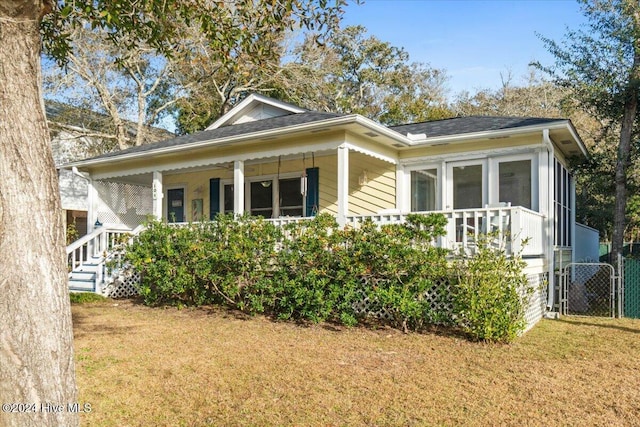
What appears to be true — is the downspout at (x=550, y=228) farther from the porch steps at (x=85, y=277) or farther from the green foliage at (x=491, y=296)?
the porch steps at (x=85, y=277)

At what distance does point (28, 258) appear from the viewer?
279 centimetres

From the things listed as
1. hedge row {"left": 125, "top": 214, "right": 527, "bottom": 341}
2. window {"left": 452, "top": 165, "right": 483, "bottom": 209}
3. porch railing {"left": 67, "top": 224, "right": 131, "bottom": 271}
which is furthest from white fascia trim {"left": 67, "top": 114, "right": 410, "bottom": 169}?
porch railing {"left": 67, "top": 224, "right": 131, "bottom": 271}

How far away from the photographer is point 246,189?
13266 mm

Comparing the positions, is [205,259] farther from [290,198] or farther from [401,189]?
[401,189]

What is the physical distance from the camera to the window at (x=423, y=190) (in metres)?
10.9

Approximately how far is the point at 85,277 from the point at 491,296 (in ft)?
29.3

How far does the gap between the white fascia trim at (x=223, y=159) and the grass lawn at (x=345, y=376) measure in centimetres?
358

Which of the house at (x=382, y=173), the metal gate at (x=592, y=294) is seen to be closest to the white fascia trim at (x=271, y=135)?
the house at (x=382, y=173)

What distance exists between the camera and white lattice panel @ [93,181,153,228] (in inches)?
575

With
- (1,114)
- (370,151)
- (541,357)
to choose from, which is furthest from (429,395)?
(370,151)

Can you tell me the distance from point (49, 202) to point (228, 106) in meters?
23.3

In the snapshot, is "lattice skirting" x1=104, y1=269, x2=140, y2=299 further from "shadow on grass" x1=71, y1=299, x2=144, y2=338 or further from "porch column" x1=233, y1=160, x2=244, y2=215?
"porch column" x1=233, y1=160, x2=244, y2=215

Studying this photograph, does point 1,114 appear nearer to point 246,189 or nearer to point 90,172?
point 246,189

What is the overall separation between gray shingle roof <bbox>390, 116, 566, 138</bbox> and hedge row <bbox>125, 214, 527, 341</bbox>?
3.44m
